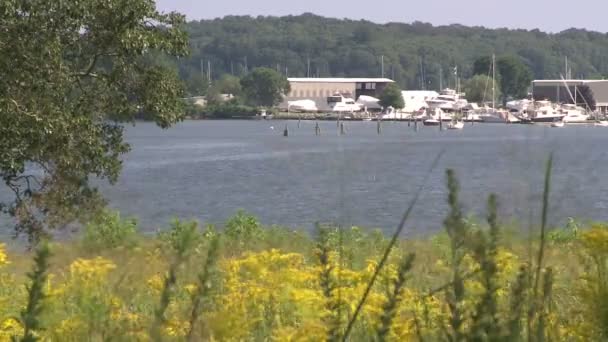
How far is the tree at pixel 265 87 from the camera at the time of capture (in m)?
154

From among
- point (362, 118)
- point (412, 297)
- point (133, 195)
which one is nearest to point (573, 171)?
point (412, 297)

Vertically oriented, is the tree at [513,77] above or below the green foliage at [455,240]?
below

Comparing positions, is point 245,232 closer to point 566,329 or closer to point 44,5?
point 44,5

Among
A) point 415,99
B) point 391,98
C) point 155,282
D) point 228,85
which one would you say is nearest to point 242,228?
point 155,282

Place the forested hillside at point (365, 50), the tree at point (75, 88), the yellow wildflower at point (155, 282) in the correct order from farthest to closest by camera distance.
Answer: the forested hillside at point (365, 50) → the tree at point (75, 88) → the yellow wildflower at point (155, 282)

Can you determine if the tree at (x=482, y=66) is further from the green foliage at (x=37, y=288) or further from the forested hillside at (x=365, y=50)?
the green foliage at (x=37, y=288)

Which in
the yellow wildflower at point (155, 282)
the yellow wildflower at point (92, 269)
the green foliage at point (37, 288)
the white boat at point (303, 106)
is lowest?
the white boat at point (303, 106)

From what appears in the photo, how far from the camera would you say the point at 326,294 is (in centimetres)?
238

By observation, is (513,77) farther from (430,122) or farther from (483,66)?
(430,122)

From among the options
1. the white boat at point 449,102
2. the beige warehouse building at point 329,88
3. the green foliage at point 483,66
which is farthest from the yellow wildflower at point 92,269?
the green foliage at point 483,66

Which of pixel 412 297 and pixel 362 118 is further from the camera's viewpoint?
pixel 362 118

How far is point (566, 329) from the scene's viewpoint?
2934 mm

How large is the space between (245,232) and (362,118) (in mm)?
119333

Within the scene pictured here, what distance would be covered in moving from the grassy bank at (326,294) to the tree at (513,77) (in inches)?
6279
